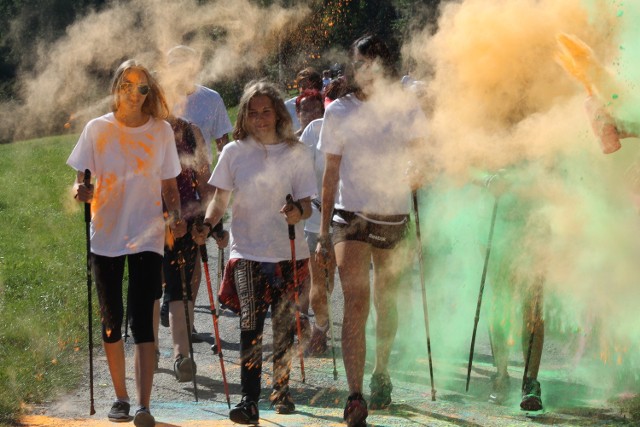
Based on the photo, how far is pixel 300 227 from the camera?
629cm

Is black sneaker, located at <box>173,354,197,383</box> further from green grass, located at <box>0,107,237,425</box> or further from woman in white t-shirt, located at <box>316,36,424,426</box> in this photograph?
woman in white t-shirt, located at <box>316,36,424,426</box>

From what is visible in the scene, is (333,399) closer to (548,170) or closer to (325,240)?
(325,240)

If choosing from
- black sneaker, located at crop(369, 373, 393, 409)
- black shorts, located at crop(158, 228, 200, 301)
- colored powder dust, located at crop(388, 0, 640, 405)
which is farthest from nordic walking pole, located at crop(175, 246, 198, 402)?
colored powder dust, located at crop(388, 0, 640, 405)

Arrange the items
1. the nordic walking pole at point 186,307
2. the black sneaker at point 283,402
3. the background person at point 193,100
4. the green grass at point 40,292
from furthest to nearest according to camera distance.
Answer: the background person at point 193,100
the green grass at point 40,292
the nordic walking pole at point 186,307
the black sneaker at point 283,402

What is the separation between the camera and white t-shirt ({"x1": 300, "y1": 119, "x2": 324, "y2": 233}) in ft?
25.3

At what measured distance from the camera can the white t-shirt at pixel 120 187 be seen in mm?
5789

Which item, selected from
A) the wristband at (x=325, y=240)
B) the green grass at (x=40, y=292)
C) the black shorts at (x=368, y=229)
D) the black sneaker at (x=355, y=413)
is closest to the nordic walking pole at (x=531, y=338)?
the black shorts at (x=368, y=229)

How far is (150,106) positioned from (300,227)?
112 cm

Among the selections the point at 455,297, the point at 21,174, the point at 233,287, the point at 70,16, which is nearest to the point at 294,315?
the point at 233,287

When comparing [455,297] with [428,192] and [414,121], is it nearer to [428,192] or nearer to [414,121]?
[428,192]

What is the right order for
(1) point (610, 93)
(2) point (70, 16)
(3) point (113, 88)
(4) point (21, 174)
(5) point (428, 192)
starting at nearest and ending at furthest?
1. (1) point (610, 93)
2. (3) point (113, 88)
3. (5) point (428, 192)
4. (2) point (70, 16)
5. (4) point (21, 174)

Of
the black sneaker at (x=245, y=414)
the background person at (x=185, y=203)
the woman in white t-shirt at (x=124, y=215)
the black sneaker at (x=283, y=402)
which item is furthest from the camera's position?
the background person at (x=185, y=203)

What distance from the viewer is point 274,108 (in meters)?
6.16

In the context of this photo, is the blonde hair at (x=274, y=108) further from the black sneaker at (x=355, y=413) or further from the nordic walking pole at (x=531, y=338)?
the nordic walking pole at (x=531, y=338)
